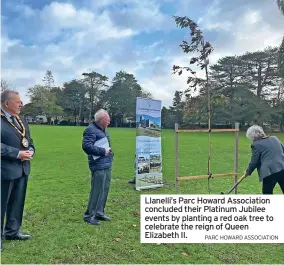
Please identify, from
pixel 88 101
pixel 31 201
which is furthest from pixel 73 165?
pixel 88 101

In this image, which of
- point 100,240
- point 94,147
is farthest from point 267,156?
point 100,240

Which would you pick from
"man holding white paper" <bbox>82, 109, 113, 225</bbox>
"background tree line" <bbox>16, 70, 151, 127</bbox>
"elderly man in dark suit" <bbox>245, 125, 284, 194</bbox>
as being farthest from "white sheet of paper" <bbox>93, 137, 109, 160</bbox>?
"background tree line" <bbox>16, 70, 151, 127</bbox>

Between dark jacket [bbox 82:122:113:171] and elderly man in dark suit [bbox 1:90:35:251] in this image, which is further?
dark jacket [bbox 82:122:113:171]

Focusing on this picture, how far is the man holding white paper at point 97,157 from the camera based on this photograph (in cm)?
525

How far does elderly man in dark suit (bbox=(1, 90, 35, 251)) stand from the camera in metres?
4.14

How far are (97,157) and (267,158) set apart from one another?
272 cm

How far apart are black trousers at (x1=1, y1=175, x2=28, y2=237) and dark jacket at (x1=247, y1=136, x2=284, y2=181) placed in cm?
360

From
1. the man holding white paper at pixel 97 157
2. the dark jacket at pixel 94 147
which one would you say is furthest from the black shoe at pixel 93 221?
the dark jacket at pixel 94 147

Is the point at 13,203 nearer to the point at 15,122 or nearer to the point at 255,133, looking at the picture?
the point at 15,122

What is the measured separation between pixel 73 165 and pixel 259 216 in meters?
8.84

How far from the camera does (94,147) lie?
5.21m

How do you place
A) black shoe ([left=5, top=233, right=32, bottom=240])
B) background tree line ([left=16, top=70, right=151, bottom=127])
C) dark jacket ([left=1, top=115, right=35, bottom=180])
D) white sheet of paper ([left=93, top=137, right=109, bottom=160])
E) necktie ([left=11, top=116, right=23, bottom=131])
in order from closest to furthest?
1. dark jacket ([left=1, top=115, right=35, bottom=180])
2. necktie ([left=11, top=116, right=23, bottom=131])
3. black shoe ([left=5, top=233, right=32, bottom=240])
4. white sheet of paper ([left=93, top=137, right=109, bottom=160])
5. background tree line ([left=16, top=70, right=151, bottom=127])

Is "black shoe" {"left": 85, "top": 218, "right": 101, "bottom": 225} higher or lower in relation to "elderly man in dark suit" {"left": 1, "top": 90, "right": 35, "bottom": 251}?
lower

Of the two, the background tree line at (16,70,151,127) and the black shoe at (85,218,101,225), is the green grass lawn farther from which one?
the background tree line at (16,70,151,127)
